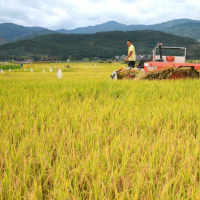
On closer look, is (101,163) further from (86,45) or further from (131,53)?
(86,45)

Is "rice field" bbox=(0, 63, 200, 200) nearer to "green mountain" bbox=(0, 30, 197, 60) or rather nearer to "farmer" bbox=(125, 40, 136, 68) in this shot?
"farmer" bbox=(125, 40, 136, 68)

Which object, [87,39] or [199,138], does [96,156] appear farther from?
[87,39]

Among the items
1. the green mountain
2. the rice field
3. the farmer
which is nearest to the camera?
the rice field

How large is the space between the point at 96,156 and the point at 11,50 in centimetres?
12251

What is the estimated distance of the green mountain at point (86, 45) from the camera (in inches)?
4218

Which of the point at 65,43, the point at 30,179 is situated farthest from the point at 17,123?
the point at 65,43

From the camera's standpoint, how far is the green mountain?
107 m

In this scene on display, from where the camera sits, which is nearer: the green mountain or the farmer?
the farmer

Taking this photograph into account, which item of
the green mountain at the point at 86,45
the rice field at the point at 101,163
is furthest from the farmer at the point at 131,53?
the green mountain at the point at 86,45

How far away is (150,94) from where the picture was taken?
4.59 m

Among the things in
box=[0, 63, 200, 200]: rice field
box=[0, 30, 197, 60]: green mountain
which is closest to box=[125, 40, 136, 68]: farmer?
box=[0, 63, 200, 200]: rice field

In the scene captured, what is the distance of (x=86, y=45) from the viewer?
133375mm

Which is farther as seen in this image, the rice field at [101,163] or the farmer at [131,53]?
the farmer at [131,53]

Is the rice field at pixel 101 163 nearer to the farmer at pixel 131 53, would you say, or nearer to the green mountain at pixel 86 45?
the farmer at pixel 131 53
